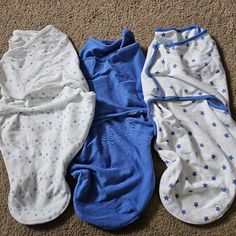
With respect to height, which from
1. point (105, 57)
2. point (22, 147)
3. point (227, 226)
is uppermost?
point (105, 57)

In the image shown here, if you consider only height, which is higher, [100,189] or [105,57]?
[105,57]

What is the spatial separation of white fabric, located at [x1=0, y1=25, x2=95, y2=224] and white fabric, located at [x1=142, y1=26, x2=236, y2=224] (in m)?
0.22

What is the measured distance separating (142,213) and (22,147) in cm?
38

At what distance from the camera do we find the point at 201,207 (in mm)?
973

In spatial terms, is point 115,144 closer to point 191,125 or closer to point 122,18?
point 191,125

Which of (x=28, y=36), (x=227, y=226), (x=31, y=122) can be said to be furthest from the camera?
(x=28, y=36)

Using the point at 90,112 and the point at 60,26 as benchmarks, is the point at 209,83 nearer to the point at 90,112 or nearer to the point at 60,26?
the point at 90,112

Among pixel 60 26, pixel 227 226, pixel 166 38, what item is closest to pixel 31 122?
pixel 60 26

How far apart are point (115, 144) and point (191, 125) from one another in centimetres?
22

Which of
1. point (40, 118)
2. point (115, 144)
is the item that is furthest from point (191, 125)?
point (40, 118)

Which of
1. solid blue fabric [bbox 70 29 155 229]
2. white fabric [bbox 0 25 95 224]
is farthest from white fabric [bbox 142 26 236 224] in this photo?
white fabric [bbox 0 25 95 224]

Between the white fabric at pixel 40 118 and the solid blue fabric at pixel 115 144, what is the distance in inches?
1.7

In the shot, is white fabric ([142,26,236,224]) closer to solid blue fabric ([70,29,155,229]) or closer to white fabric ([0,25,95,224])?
solid blue fabric ([70,29,155,229])

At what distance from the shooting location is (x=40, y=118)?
1.09 meters
